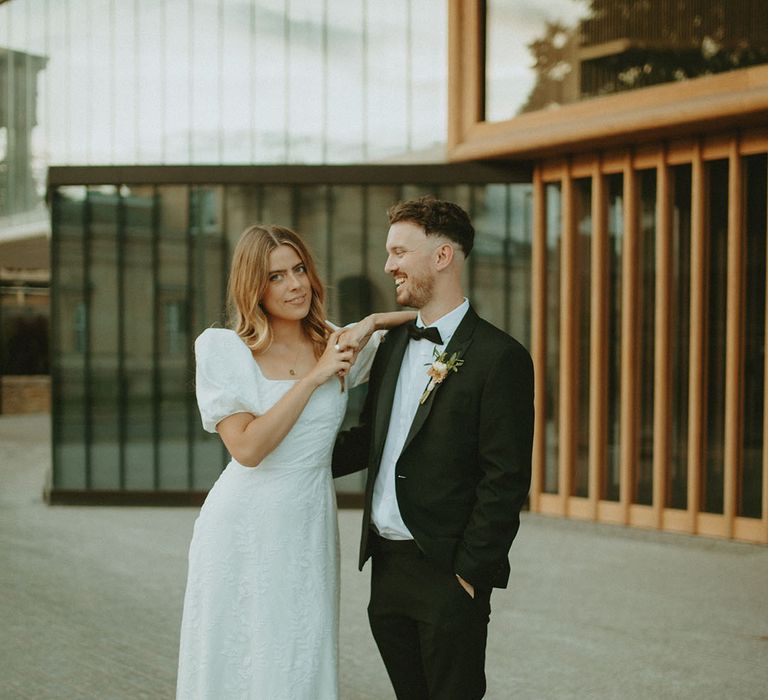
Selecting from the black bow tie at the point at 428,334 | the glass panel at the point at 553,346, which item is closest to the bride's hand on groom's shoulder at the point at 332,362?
the black bow tie at the point at 428,334

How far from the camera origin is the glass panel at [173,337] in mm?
11180

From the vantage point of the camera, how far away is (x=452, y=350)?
3.17 metres

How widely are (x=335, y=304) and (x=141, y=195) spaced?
2.41 m

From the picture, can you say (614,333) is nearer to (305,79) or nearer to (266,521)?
(266,521)

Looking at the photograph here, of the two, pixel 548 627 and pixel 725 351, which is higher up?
pixel 725 351

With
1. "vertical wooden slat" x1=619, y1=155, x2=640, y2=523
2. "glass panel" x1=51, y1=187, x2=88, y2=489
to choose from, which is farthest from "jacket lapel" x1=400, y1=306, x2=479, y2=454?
"glass panel" x1=51, y1=187, x2=88, y2=489

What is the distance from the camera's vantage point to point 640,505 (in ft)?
32.1

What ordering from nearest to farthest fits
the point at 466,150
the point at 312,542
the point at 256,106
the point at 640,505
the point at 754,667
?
the point at 312,542 < the point at 754,667 < the point at 640,505 < the point at 466,150 < the point at 256,106

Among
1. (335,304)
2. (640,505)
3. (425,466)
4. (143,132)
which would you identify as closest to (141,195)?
(335,304)

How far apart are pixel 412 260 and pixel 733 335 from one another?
6.62 m

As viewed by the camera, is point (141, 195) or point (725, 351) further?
point (141, 195)

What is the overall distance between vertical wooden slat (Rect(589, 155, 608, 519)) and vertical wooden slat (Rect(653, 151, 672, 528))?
1.96 feet

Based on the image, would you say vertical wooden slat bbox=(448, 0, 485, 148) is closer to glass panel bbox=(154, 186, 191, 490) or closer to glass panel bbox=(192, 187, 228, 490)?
glass panel bbox=(192, 187, 228, 490)

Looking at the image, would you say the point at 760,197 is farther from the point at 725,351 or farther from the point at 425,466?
the point at 425,466
